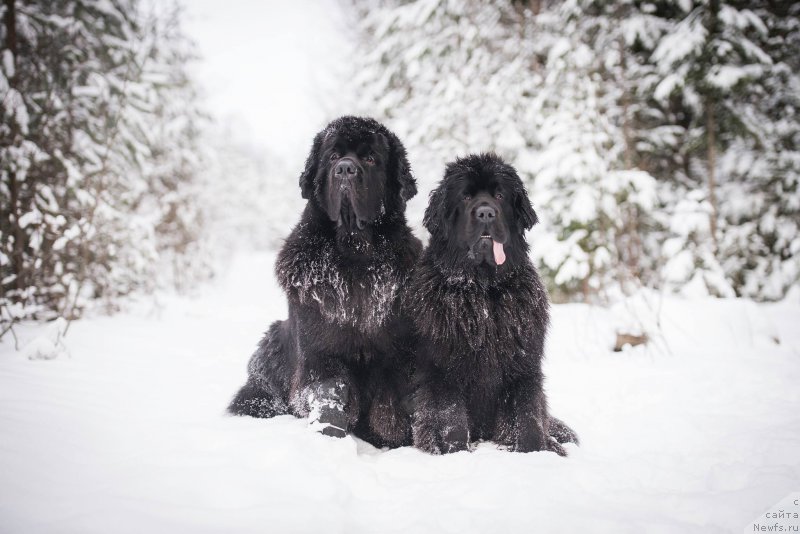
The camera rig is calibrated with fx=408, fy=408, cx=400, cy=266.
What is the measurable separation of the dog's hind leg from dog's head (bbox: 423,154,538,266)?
146 centimetres

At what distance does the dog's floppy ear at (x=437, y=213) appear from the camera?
9.30 feet

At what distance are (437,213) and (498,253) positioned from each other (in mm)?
528

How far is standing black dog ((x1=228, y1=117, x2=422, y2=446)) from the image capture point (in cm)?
261

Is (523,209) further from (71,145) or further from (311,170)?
(71,145)

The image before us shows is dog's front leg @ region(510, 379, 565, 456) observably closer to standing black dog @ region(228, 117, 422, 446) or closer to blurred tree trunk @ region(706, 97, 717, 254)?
→ standing black dog @ region(228, 117, 422, 446)

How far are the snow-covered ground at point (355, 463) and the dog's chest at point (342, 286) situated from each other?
751 mm

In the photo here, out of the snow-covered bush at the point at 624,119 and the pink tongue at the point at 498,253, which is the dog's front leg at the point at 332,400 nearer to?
the pink tongue at the point at 498,253

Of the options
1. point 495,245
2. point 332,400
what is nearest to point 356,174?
point 495,245

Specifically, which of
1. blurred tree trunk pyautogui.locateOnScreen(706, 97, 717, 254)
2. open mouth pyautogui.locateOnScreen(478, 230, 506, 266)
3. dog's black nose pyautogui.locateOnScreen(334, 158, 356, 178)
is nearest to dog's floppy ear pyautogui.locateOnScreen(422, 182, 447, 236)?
open mouth pyautogui.locateOnScreen(478, 230, 506, 266)

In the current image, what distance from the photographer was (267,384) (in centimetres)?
309

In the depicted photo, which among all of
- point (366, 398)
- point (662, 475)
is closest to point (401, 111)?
point (366, 398)

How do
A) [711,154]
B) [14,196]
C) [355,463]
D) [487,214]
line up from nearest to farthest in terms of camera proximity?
[355,463] < [487,214] < [14,196] < [711,154]

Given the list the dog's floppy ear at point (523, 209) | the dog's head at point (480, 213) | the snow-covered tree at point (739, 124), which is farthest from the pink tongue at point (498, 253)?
the snow-covered tree at point (739, 124)

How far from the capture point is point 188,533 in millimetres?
1406
